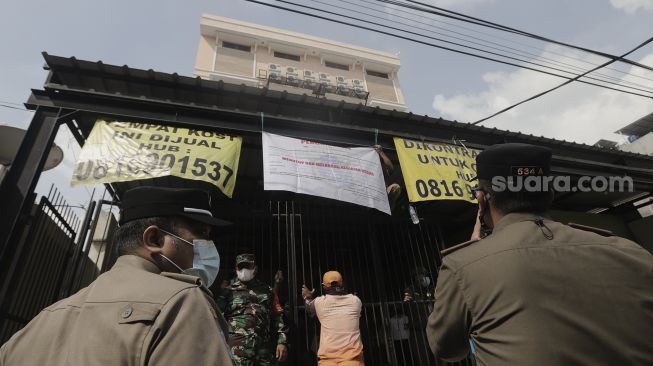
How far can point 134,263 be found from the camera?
121 centimetres

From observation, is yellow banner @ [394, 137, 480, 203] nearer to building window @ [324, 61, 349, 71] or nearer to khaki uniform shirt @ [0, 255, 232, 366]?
khaki uniform shirt @ [0, 255, 232, 366]

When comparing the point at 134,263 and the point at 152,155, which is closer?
the point at 134,263

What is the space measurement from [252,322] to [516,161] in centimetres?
330

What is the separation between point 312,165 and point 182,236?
314 cm

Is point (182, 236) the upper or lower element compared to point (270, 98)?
lower

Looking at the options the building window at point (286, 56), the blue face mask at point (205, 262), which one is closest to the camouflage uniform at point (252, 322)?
the blue face mask at point (205, 262)

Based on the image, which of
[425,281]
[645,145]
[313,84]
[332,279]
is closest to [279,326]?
[332,279]

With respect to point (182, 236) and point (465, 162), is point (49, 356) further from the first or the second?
point (465, 162)

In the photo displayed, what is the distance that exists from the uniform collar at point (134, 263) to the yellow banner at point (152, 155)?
A: 272 centimetres

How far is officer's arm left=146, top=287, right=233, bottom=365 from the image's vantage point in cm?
86

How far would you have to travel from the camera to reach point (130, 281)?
1.07m

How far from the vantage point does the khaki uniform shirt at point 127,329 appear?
877mm

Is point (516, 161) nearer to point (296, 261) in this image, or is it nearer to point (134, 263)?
point (134, 263)

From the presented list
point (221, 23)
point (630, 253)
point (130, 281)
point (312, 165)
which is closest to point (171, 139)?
point (312, 165)
